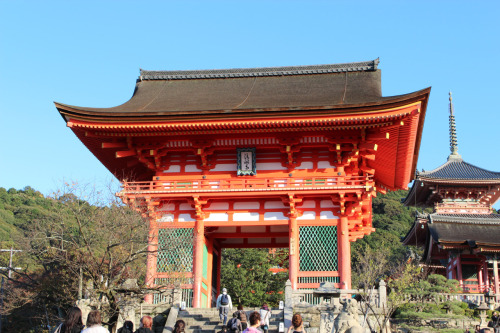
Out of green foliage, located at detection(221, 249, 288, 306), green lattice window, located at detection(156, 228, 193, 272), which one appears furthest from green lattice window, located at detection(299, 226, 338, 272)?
green foliage, located at detection(221, 249, 288, 306)

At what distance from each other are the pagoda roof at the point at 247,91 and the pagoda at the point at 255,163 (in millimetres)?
78

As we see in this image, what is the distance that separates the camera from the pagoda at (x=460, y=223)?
33188 mm

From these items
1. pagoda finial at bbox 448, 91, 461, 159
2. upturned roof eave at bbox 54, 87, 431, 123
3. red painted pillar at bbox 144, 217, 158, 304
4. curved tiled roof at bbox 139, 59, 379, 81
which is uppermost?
pagoda finial at bbox 448, 91, 461, 159

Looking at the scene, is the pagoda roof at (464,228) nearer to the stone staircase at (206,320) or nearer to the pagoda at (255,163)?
the pagoda at (255,163)

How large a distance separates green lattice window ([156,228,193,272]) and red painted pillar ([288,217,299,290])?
3426 mm

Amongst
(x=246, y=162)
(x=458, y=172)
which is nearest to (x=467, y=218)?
(x=458, y=172)

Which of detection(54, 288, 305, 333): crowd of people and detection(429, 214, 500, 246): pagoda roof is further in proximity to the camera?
detection(429, 214, 500, 246): pagoda roof

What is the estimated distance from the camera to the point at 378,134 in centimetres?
2066

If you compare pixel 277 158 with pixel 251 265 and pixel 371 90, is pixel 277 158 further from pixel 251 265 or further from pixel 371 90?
pixel 251 265

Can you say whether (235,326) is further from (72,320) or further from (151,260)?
(151,260)

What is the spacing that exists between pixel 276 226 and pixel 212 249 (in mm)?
2790

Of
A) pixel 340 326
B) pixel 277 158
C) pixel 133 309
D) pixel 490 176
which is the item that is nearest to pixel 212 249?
pixel 277 158

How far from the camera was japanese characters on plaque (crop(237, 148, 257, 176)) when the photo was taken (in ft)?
68.9

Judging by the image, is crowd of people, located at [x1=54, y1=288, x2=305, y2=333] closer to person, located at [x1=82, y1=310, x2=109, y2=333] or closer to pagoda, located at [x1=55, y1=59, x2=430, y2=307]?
person, located at [x1=82, y1=310, x2=109, y2=333]
